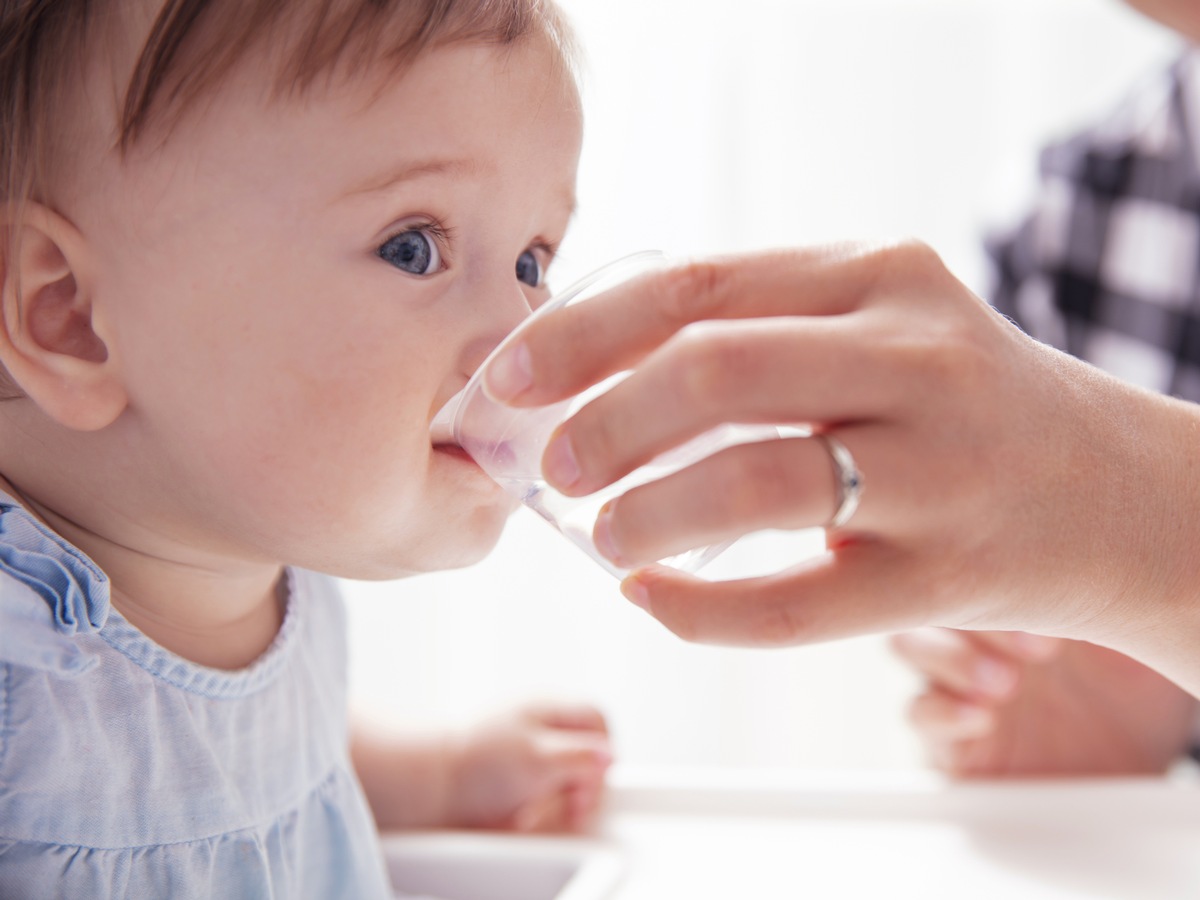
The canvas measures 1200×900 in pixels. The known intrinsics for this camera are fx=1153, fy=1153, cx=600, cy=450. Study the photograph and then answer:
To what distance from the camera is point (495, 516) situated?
0.73 metres

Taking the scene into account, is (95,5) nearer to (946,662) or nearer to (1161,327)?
(946,662)

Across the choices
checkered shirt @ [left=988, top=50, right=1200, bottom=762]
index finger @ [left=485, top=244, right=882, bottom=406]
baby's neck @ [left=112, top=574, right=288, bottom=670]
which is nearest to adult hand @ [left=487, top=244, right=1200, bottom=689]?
index finger @ [left=485, top=244, right=882, bottom=406]

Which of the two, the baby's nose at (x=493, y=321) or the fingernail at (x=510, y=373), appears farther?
the baby's nose at (x=493, y=321)

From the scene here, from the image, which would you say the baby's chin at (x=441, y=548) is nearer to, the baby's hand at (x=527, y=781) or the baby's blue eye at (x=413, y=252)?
the baby's blue eye at (x=413, y=252)

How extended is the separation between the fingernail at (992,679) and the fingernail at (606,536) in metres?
0.64

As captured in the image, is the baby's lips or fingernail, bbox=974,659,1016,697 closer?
the baby's lips

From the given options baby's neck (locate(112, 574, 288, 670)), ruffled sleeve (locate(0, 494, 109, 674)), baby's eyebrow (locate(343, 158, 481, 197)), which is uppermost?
baby's eyebrow (locate(343, 158, 481, 197))

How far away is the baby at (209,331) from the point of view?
61 centimetres

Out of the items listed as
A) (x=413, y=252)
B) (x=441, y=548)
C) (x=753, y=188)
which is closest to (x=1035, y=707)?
(x=441, y=548)

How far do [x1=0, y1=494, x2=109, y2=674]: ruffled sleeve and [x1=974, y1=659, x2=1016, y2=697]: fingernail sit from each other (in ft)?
2.52

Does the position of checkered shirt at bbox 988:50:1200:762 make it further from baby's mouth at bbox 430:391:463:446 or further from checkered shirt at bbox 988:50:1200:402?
baby's mouth at bbox 430:391:463:446

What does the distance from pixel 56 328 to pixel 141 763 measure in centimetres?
26

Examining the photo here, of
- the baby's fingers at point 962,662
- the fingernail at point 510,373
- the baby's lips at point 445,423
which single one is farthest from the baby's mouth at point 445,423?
the baby's fingers at point 962,662

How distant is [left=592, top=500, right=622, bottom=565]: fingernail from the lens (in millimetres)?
541
